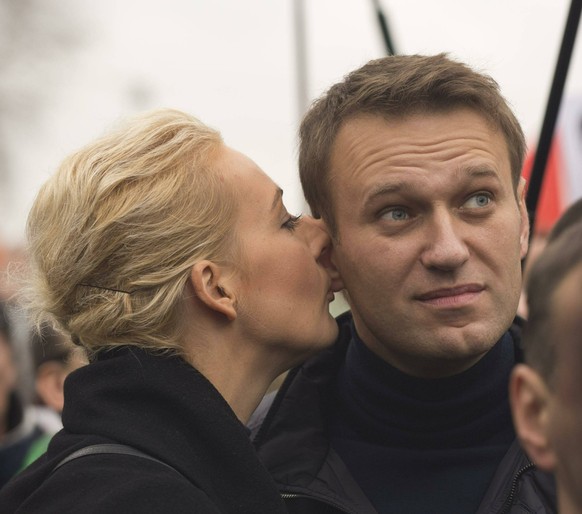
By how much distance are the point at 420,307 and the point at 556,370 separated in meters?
1.20

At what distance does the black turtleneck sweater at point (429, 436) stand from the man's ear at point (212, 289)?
500mm

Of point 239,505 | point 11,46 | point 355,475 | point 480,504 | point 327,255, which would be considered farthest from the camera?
point 11,46

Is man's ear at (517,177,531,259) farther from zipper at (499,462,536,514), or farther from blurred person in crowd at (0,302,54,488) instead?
blurred person in crowd at (0,302,54,488)

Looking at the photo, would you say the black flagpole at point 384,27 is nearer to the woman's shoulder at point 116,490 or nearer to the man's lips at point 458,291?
the man's lips at point 458,291

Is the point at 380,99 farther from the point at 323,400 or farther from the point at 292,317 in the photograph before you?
the point at 323,400

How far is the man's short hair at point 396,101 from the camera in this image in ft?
10.2

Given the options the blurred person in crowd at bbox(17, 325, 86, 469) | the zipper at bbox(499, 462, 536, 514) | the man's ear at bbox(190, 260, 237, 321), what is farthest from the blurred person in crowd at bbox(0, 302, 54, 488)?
the zipper at bbox(499, 462, 536, 514)

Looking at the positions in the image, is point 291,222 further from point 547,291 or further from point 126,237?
point 547,291

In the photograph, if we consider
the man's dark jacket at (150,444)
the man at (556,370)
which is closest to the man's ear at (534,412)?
the man at (556,370)

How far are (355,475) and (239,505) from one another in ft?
1.69

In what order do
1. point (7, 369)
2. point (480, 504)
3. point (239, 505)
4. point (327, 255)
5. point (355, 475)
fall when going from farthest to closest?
point (7, 369), point (327, 255), point (355, 475), point (480, 504), point (239, 505)

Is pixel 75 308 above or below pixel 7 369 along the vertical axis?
above

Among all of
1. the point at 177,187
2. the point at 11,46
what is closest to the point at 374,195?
the point at 177,187

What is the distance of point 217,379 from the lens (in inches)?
113
